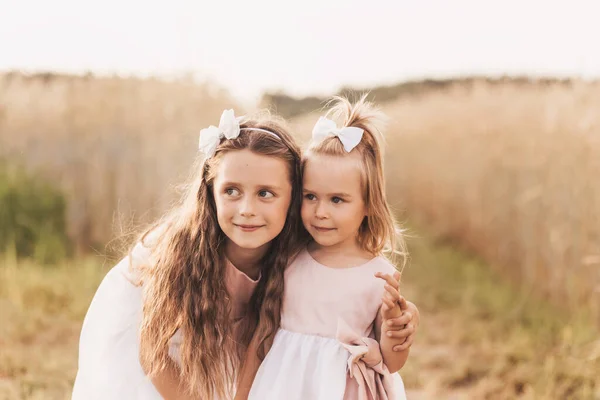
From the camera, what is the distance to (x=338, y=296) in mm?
2443

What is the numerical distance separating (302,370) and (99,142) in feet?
17.6

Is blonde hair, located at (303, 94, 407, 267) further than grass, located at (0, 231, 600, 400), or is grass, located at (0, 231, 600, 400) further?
grass, located at (0, 231, 600, 400)

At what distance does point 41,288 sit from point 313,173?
3.66m

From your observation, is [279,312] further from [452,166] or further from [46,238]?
[452,166]

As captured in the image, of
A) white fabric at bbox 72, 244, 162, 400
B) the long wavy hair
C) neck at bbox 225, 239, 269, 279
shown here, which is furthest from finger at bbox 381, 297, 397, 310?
white fabric at bbox 72, 244, 162, 400

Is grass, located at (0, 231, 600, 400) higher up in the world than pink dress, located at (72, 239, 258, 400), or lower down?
lower down

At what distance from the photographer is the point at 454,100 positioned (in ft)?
33.4

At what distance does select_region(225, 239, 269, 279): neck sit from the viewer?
2.65 meters

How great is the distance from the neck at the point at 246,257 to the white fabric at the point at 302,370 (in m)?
0.32

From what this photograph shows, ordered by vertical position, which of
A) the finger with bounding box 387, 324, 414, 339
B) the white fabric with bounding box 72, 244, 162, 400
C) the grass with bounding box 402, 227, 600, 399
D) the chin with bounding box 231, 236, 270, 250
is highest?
the chin with bounding box 231, 236, 270, 250

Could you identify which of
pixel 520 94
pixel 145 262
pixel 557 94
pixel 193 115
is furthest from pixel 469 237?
pixel 145 262

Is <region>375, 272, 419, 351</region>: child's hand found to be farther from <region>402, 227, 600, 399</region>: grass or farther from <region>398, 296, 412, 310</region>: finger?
<region>402, 227, 600, 399</region>: grass

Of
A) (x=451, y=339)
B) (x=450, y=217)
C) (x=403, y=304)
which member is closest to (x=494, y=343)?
(x=451, y=339)

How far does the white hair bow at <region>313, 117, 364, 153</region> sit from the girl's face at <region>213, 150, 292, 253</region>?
155 millimetres
